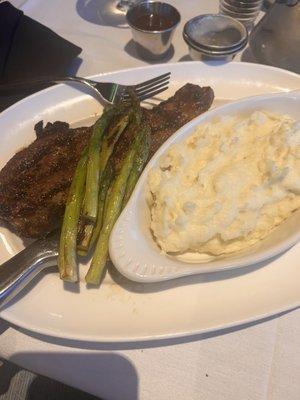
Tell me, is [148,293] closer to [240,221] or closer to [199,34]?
[240,221]

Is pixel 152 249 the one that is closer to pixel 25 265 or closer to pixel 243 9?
pixel 25 265

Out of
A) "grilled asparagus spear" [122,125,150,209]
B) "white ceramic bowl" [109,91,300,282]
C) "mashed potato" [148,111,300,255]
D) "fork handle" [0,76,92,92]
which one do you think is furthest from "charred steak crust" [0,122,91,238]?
"fork handle" [0,76,92,92]

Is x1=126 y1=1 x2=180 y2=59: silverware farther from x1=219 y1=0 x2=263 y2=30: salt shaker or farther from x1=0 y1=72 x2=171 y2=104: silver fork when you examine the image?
x1=219 y1=0 x2=263 y2=30: salt shaker

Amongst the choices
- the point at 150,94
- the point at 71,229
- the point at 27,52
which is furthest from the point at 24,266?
the point at 27,52

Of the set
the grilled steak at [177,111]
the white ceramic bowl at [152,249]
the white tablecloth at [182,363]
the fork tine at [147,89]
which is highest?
the fork tine at [147,89]

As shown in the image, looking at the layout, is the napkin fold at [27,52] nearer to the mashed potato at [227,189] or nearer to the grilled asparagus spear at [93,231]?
the grilled asparagus spear at [93,231]

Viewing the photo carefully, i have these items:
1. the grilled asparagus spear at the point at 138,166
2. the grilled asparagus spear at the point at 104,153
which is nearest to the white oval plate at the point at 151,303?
the grilled asparagus spear at the point at 104,153

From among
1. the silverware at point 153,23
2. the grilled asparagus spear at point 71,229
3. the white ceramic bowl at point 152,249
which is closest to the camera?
the white ceramic bowl at point 152,249

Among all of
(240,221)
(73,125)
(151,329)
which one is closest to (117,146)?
(73,125)

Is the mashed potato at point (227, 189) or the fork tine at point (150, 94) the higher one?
the fork tine at point (150, 94)
